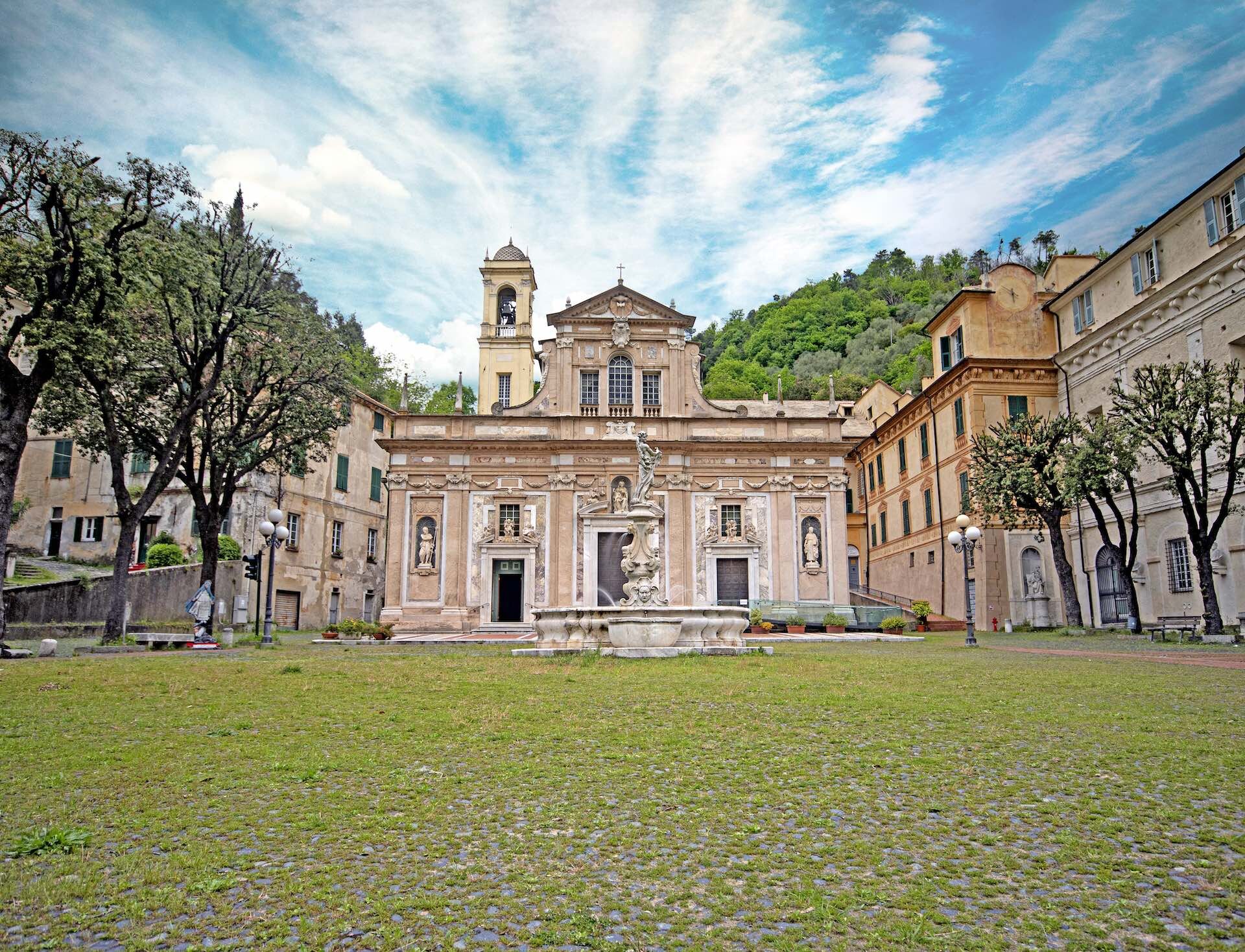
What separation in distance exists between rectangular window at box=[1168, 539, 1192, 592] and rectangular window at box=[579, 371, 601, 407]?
24.0 meters

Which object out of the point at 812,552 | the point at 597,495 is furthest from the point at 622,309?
the point at 812,552

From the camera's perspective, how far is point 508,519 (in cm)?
3825

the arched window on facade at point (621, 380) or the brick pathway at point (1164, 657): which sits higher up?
the arched window on facade at point (621, 380)

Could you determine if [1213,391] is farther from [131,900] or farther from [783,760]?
[131,900]

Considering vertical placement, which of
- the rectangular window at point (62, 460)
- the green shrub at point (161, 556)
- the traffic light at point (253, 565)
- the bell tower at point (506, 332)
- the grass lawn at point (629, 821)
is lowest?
the grass lawn at point (629, 821)

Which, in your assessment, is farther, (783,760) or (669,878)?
(783,760)

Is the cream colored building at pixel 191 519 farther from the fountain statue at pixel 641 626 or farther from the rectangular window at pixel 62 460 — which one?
the fountain statue at pixel 641 626

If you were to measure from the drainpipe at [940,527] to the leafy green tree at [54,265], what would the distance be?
33.5m

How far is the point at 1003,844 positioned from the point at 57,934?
4467 mm

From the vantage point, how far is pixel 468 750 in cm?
684

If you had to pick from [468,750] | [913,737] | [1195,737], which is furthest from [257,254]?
[1195,737]

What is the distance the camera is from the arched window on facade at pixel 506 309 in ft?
203

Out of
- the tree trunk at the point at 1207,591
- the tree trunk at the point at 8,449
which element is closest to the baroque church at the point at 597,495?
the tree trunk at the point at 1207,591

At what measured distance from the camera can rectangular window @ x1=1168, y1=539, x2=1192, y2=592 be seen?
27234 mm
